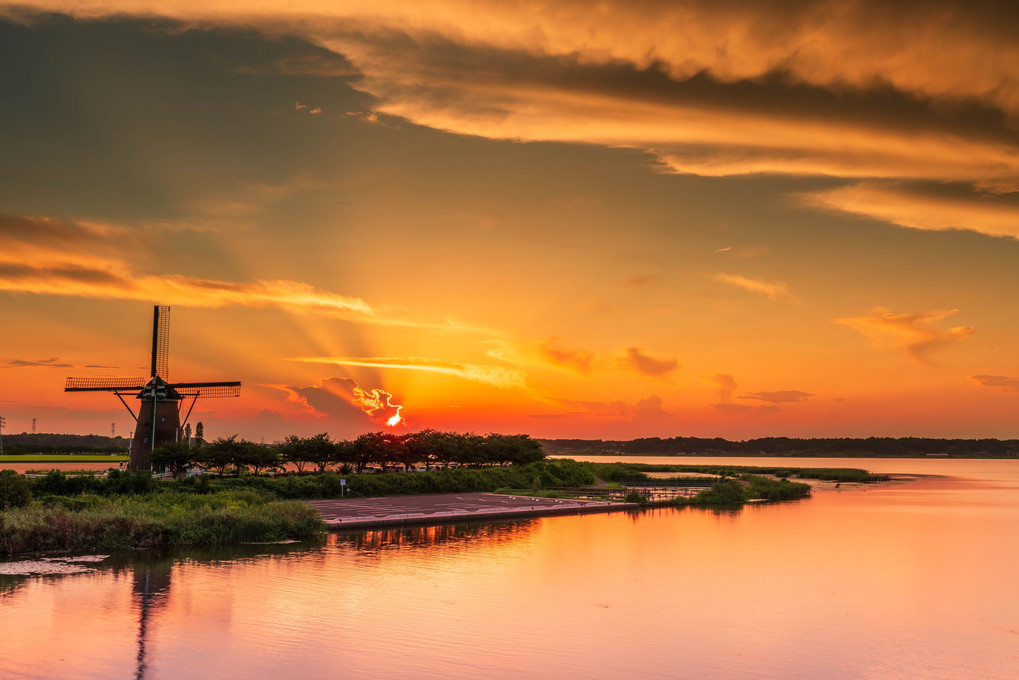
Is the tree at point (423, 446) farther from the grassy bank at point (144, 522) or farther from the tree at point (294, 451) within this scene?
the grassy bank at point (144, 522)

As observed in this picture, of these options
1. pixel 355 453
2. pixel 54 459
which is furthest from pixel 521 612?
pixel 54 459

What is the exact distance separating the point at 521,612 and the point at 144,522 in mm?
21935

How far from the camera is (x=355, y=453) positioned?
7956cm

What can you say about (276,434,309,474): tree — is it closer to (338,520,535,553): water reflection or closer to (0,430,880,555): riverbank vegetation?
(0,430,880,555): riverbank vegetation

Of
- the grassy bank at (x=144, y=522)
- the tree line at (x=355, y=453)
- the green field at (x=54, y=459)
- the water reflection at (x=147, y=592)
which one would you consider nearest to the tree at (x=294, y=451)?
the tree line at (x=355, y=453)

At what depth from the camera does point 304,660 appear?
22.3 metres

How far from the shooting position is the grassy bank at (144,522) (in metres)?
38.2

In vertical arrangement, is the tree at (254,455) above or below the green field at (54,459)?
above

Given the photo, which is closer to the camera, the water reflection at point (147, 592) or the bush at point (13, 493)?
the water reflection at point (147, 592)

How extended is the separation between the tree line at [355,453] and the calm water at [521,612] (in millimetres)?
25051

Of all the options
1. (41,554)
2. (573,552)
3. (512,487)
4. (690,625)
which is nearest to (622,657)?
(690,625)

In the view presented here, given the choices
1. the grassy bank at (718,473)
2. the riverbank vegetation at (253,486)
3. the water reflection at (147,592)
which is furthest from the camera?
the grassy bank at (718,473)

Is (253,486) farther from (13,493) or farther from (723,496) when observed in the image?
(723,496)

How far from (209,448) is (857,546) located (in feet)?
165
